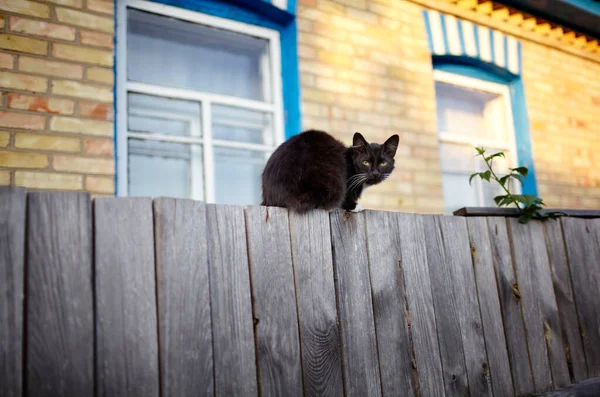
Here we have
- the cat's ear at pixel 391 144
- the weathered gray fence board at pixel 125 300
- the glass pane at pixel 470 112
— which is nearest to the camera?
the weathered gray fence board at pixel 125 300

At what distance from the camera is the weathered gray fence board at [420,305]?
1.83m

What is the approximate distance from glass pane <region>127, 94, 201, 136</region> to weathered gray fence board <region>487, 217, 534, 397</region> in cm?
204

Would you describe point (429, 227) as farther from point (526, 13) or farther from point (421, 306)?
point (526, 13)

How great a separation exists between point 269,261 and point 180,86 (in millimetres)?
2070

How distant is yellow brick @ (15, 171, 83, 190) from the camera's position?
2.40 m

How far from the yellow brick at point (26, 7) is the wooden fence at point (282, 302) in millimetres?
1836

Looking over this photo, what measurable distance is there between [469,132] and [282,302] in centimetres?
372

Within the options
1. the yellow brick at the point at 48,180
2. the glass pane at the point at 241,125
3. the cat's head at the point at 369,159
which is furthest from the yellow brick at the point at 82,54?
the cat's head at the point at 369,159

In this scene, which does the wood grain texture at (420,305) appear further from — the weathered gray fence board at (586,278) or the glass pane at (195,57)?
the glass pane at (195,57)

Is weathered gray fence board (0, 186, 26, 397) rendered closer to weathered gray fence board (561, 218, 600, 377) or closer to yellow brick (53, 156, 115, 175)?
yellow brick (53, 156, 115, 175)

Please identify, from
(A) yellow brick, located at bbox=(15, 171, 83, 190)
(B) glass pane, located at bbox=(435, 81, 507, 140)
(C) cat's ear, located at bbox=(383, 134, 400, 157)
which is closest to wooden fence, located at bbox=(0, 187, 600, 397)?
(C) cat's ear, located at bbox=(383, 134, 400, 157)

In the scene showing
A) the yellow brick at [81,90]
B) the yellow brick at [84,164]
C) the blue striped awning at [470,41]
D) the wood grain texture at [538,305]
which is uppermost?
the blue striped awning at [470,41]

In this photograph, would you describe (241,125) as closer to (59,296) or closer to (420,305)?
(420,305)

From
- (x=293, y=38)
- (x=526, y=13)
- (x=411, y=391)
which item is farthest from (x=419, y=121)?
(x=411, y=391)
